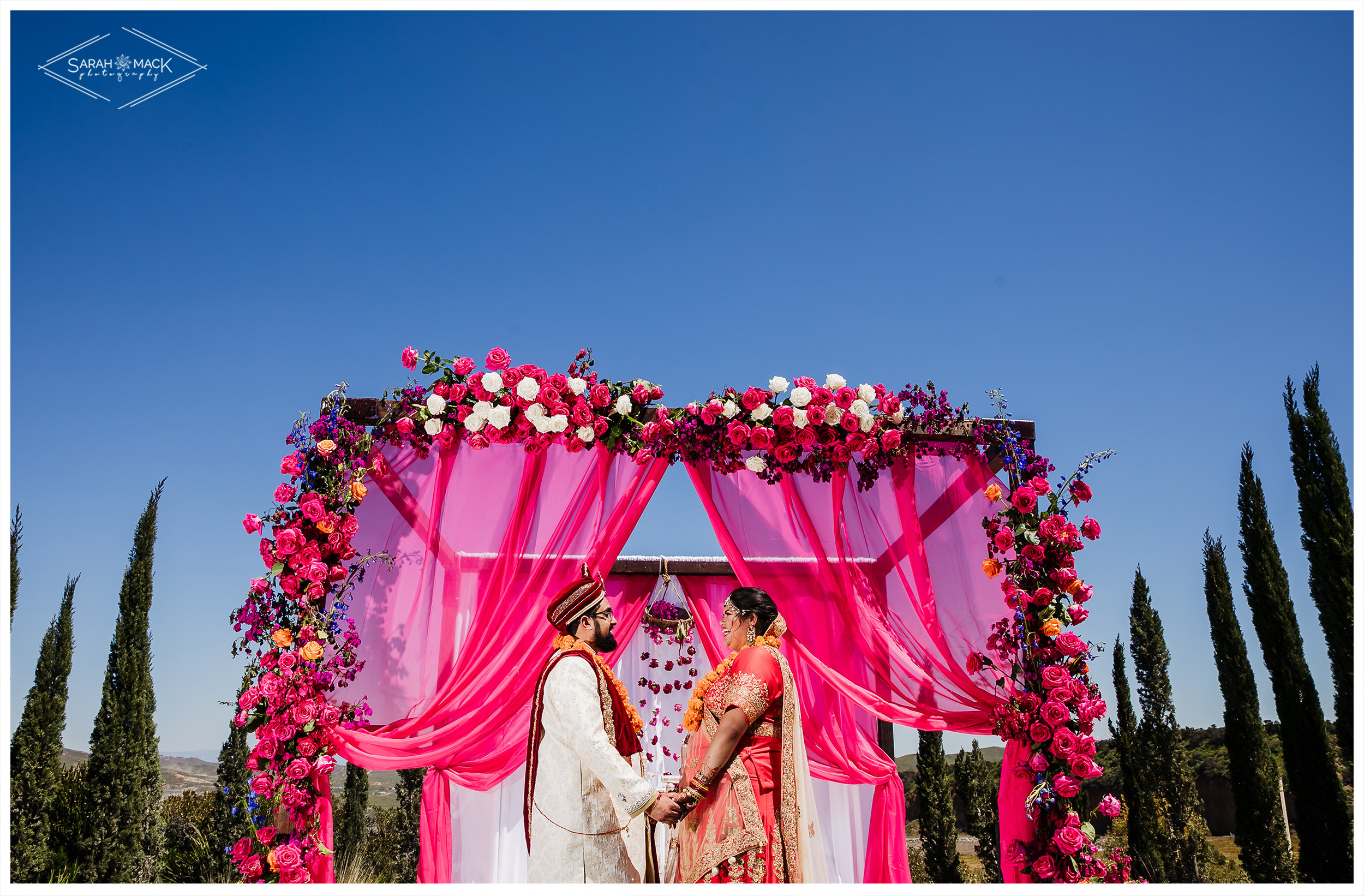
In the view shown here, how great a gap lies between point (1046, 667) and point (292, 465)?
4.46 meters

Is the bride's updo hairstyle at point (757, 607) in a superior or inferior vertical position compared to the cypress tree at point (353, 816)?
superior

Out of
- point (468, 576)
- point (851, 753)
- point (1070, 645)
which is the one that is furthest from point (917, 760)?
point (468, 576)

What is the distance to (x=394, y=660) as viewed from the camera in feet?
→ 15.7

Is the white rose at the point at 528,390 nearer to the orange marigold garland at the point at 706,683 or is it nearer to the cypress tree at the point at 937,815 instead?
the orange marigold garland at the point at 706,683

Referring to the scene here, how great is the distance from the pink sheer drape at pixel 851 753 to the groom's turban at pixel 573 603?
1.61 m

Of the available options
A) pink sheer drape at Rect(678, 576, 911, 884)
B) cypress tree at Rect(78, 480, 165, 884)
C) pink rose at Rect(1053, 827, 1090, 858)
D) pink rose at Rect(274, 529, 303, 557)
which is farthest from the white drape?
cypress tree at Rect(78, 480, 165, 884)

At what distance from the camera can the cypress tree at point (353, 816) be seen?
357 inches

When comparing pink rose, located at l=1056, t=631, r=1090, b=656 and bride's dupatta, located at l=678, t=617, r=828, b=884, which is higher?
pink rose, located at l=1056, t=631, r=1090, b=656

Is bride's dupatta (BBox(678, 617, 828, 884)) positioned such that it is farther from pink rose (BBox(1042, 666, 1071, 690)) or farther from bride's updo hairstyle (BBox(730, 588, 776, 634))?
pink rose (BBox(1042, 666, 1071, 690))

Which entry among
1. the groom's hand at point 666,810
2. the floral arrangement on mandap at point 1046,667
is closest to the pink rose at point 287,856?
the groom's hand at point 666,810

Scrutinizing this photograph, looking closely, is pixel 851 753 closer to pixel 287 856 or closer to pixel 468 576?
pixel 468 576

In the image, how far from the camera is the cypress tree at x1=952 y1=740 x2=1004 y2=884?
367 inches

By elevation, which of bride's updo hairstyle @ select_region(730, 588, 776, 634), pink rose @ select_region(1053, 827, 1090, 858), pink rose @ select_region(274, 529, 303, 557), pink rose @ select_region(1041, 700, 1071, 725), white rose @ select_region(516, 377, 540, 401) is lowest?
pink rose @ select_region(1053, 827, 1090, 858)

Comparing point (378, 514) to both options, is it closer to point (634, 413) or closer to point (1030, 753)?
point (634, 413)
